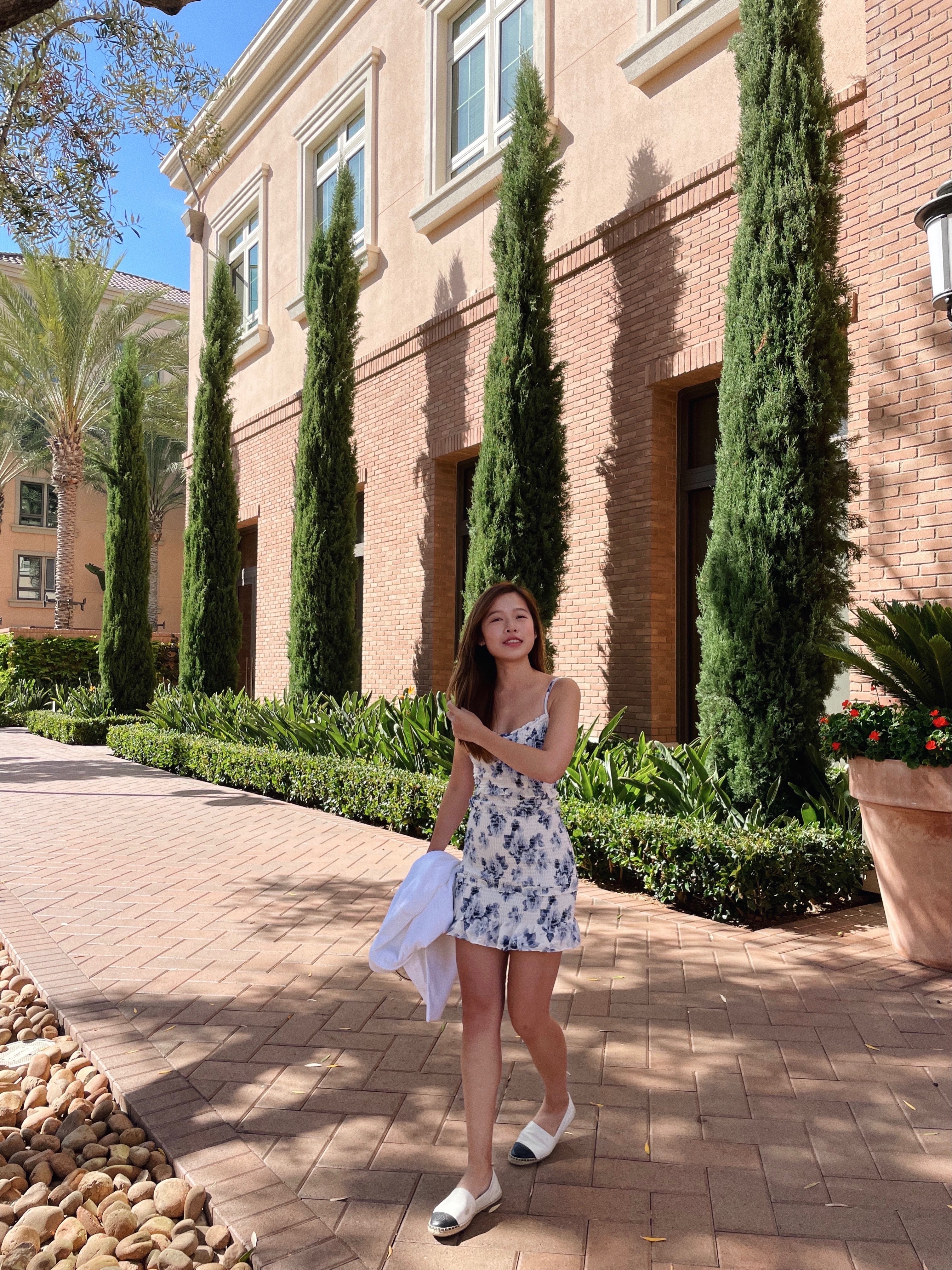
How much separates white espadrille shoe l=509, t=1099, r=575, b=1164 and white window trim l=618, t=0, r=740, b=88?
29.4ft

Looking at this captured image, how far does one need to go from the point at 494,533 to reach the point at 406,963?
7.22m

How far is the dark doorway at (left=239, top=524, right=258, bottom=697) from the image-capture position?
747 inches

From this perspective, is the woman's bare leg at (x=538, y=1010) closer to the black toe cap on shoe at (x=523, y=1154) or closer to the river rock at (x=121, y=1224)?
the black toe cap on shoe at (x=523, y=1154)

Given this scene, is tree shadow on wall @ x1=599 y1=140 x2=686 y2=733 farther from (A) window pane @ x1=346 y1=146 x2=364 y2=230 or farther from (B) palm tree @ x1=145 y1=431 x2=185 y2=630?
(B) palm tree @ x1=145 y1=431 x2=185 y2=630

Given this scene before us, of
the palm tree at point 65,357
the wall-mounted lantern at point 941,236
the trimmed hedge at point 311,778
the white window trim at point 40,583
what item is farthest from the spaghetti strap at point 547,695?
the white window trim at point 40,583

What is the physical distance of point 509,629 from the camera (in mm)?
2930

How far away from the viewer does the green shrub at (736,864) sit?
219 inches

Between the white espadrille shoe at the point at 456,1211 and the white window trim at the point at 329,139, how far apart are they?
1369 centimetres

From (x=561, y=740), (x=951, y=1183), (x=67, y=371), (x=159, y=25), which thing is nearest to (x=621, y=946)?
(x=951, y=1183)

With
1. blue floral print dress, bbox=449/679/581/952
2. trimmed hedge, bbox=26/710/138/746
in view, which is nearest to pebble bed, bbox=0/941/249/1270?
blue floral print dress, bbox=449/679/581/952

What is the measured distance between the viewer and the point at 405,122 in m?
13.7

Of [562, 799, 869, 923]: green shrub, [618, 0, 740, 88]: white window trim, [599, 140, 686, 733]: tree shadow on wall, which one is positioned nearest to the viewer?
[562, 799, 869, 923]: green shrub

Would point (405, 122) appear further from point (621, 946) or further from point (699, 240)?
point (621, 946)

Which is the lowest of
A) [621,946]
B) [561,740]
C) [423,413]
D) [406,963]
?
[621,946]
